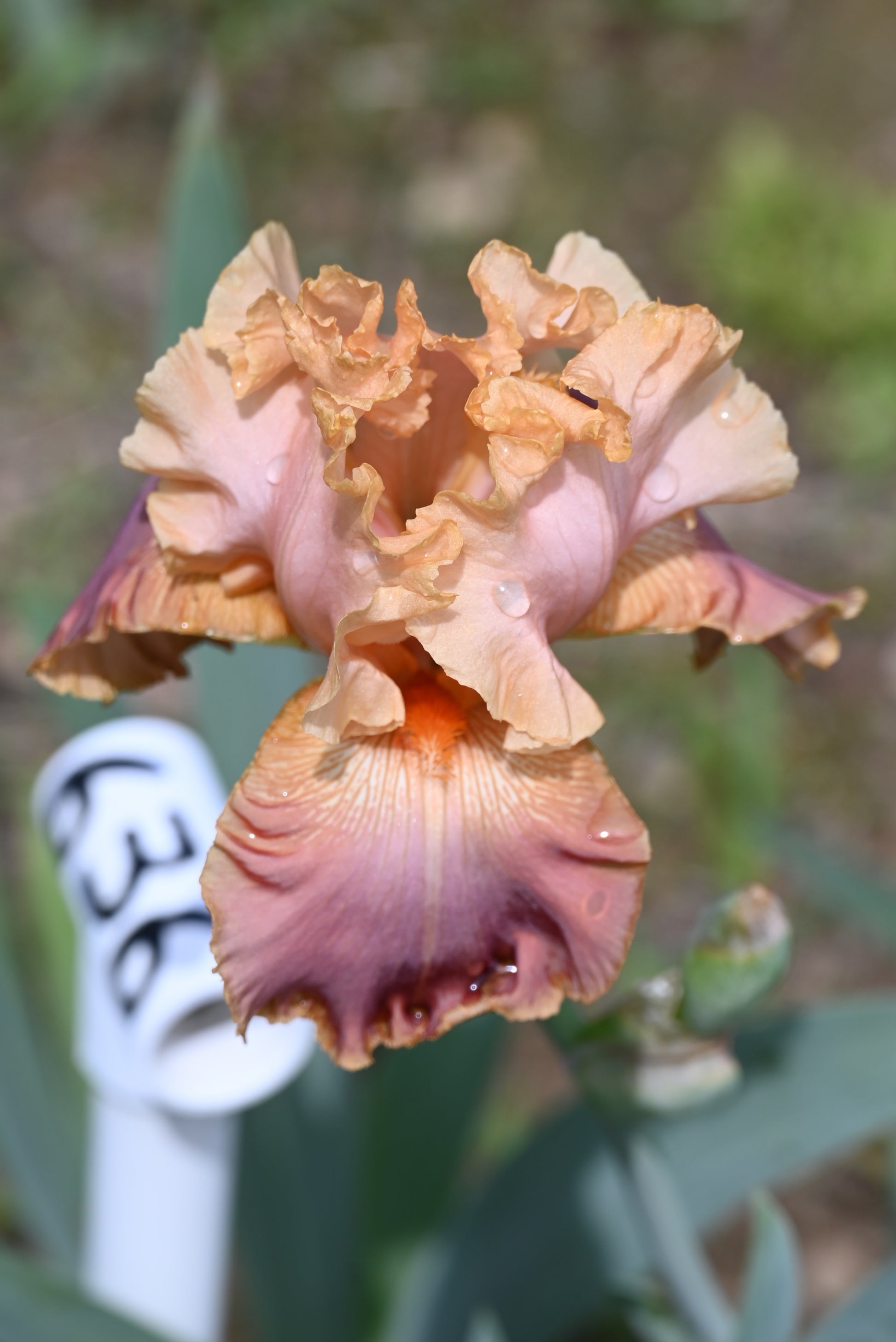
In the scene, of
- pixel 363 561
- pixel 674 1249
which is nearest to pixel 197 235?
pixel 363 561

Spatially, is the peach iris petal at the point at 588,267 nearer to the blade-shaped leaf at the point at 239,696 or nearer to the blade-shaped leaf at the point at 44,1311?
the blade-shaped leaf at the point at 239,696

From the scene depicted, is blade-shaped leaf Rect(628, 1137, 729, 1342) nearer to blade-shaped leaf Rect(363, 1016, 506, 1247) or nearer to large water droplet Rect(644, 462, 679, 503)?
blade-shaped leaf Rect(363, 1016, 506, 1247)

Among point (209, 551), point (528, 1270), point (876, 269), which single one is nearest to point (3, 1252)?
point (209, 551)

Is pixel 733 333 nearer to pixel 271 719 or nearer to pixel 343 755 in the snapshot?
pixel 343 755

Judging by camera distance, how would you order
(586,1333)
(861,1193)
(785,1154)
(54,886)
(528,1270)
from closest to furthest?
(785,1154), (528,1270), (54,886), (586,1333), (861,1193)

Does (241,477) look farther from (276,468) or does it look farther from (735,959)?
(735,959)
